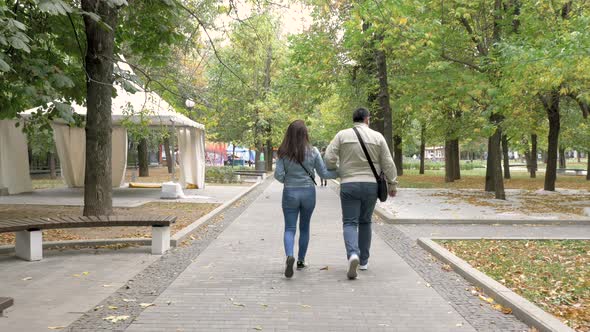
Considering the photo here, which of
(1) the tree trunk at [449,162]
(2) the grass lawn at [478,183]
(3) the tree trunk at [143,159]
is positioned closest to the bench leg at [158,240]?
(2) the grass lawn at [478,183]

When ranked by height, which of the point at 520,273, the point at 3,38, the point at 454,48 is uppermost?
the point at 454,48

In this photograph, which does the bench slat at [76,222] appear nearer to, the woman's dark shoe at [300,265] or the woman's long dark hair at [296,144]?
the woman's dark shoe at [300,265]

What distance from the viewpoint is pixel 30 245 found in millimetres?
7027

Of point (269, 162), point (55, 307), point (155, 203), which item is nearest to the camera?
point (55, 307)

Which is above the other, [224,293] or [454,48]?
[454,48]

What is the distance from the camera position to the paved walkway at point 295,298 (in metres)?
4.47

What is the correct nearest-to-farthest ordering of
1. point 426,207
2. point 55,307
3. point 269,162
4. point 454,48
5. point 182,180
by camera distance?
point 55,307 → point 426,207 → point 454,48 → point 182,180 → point 269,162

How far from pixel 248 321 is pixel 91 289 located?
79.0 inches

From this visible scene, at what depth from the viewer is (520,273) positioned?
641cm

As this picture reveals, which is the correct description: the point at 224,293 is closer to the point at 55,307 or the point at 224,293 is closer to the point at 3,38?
the point at 55,307

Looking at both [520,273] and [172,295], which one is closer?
[172,295]

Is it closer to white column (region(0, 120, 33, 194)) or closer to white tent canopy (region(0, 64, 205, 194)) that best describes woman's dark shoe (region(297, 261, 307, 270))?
white tent canopy (region(0, 64, 205, 194))

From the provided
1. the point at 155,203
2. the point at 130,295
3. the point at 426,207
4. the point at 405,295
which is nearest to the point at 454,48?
the point at 426,207

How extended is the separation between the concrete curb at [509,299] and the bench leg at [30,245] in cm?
536
